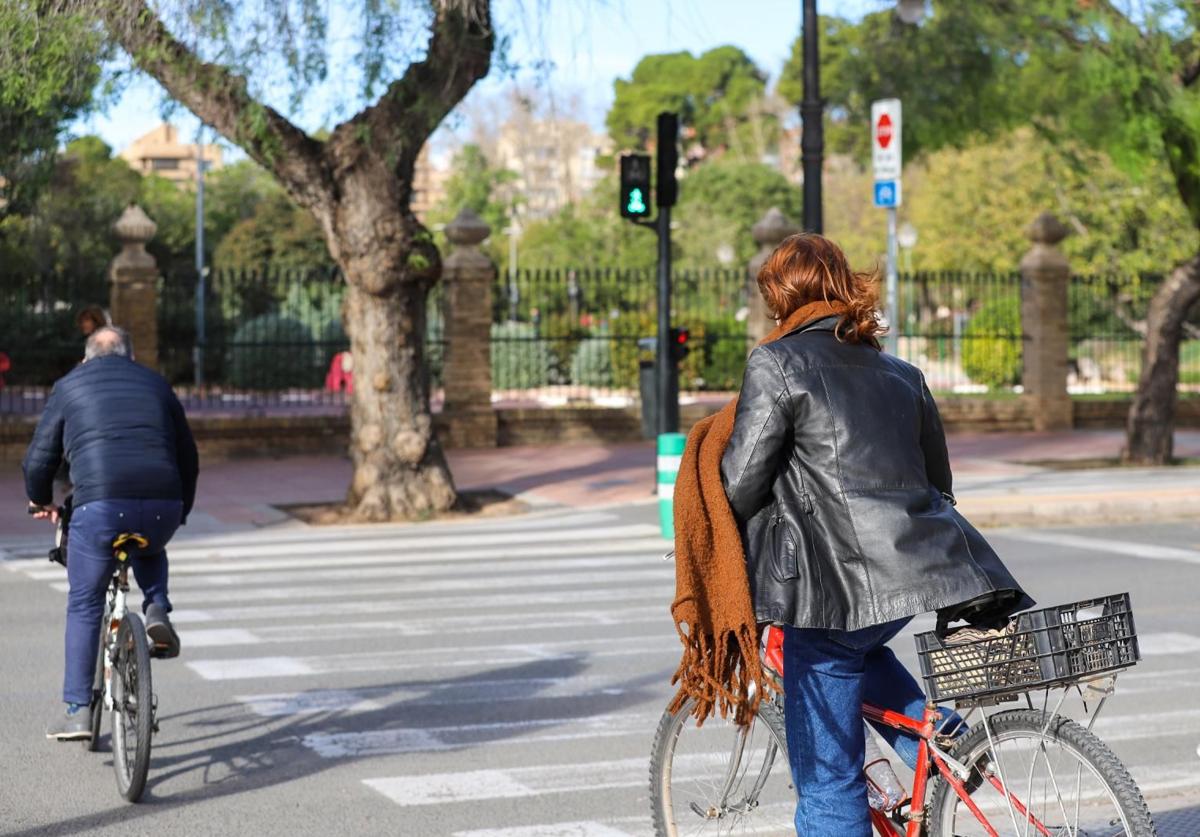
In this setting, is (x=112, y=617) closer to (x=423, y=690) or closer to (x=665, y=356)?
(x=423, y=690)

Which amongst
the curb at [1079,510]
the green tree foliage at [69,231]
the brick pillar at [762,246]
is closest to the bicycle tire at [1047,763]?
the curb at [1079,510]

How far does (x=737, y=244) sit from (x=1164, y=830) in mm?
63415

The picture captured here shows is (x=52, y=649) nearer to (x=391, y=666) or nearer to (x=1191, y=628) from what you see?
(x=391, y=666)

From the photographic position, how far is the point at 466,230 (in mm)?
23469

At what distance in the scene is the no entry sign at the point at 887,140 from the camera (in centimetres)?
1554

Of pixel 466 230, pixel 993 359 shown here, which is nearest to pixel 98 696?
pixel 466 230

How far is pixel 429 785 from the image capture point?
6207 mm

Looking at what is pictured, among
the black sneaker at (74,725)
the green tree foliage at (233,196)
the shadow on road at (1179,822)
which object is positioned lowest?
the shadow on road at (1179,822)

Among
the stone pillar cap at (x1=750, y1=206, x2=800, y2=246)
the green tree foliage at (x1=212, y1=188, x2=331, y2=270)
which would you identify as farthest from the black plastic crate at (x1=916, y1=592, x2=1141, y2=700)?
the green tree foliage at (x1=212, y1=188, x2=331, y2=270)

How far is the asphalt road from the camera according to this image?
591cm

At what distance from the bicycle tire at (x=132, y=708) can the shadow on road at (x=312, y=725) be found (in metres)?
0.12

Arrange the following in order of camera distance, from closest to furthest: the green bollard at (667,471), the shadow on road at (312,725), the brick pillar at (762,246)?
the shadow on road at (312,725)
the green bollard at (667,471)
the brick pillar at (762,246)

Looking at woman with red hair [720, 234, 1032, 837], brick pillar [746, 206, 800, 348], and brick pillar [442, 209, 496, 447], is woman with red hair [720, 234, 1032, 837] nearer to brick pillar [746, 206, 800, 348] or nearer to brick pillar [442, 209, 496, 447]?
brick pillar [442, 209, 496, 447]

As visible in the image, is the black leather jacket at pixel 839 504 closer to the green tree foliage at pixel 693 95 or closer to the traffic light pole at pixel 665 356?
the traffic light pole at pixel 665 356
